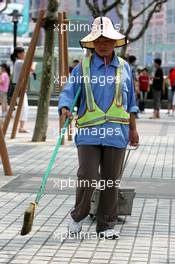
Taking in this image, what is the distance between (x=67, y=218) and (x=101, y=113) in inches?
53.5

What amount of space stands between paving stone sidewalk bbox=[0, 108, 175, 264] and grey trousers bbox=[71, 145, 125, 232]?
0.19m

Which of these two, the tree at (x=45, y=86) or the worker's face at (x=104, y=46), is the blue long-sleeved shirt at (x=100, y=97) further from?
the tree at (x=45, y=86)

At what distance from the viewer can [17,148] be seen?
1198cm

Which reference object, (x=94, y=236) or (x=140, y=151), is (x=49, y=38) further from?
A: (x=94, y=236)

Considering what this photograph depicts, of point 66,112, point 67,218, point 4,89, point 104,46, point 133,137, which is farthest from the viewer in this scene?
point 4,89

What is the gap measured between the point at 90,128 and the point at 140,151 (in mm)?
6411

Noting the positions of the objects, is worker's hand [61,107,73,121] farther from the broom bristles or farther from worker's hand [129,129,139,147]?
the broom bristles

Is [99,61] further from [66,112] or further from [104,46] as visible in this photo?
[66,112]

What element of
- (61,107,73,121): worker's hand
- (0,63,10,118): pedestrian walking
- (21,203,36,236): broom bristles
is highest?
(61,107,73,121): worker's hand

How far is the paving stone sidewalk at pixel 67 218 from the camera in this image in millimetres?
5297

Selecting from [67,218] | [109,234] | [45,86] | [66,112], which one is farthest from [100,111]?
[45,86]

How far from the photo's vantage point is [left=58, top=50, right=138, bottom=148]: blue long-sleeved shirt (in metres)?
5.60

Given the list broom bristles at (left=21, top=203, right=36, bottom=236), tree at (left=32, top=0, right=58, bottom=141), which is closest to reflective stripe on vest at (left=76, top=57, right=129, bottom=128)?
broom bristles at (left=21, top=203, right=36, bottom=236)

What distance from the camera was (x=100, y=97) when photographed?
560 cm
